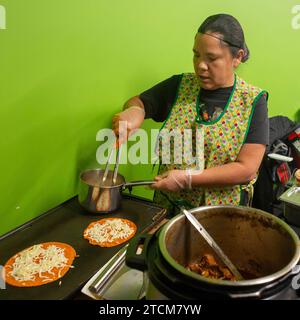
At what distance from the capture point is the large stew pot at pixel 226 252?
0.53 meters

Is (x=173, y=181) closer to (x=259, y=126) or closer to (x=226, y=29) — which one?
(x=259, y=126)

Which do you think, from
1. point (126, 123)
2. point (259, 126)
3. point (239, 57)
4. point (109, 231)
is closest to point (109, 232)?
point (109, 231)

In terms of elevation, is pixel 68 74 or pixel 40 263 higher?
pixel 68 74

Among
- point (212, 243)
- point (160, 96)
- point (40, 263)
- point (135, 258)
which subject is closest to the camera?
point (135, 258)

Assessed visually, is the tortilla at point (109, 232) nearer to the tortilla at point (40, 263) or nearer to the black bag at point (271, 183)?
the tortilla at point (40, 263)

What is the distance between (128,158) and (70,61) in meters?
0.60

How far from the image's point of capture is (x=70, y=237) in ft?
3.67

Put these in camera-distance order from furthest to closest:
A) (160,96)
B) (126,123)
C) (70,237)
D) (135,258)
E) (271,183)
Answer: (271,183) < (160,96) < (126,123) < (70,237) < (135,258)

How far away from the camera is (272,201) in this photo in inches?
87.7

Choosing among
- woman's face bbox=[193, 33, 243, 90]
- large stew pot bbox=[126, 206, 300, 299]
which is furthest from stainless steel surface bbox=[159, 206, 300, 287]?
woman's face bbox=[193, 33, 243, 90]

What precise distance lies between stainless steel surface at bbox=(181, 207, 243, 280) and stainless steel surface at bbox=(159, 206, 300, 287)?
1 cm

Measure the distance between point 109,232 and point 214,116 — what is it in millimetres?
630

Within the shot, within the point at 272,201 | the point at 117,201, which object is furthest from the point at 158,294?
the point at 272,201

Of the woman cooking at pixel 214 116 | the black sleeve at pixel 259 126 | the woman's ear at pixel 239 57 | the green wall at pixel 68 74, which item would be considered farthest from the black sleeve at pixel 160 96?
the black sleeve at pixel 259 126
